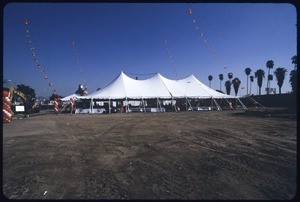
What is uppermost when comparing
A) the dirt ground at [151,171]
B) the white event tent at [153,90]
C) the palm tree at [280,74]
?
the palm tree at [280,74]

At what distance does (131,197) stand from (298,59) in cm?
396

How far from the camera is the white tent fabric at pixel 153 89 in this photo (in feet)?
79.6

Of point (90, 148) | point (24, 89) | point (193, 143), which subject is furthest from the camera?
point (24, 89)

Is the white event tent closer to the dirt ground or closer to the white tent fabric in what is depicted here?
the white tent fabric

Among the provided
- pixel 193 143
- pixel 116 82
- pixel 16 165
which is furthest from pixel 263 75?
pixel 16 165

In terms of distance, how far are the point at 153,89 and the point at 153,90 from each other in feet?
0.91

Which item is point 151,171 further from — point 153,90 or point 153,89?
point 153,89

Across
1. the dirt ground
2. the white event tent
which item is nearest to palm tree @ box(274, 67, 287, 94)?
the white event tent

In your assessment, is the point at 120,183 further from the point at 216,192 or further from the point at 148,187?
the point at 216,192

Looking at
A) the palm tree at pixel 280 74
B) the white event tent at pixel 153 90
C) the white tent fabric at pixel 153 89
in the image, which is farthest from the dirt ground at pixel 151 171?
the palm tree at pixel 280 74

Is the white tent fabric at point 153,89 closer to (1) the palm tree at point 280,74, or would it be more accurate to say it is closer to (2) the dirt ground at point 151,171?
(2) the dirt ground at point 151,171

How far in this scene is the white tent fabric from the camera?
24250mm

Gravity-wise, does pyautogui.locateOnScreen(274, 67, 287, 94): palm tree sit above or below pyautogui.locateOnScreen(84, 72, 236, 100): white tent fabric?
above

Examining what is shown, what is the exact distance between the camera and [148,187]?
3.51 meters
